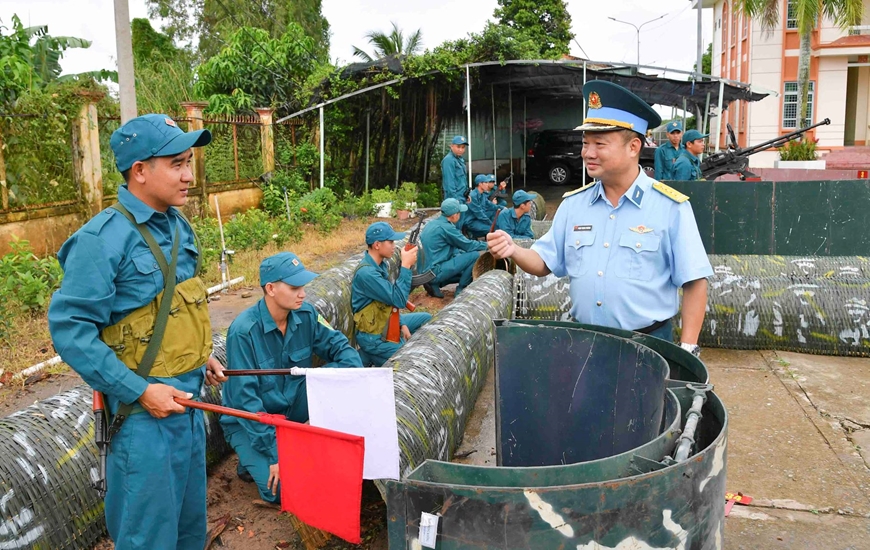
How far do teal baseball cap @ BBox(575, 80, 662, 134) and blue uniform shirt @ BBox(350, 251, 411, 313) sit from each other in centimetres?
278

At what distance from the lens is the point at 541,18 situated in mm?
36031

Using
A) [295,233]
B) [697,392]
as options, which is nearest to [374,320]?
[697,392]

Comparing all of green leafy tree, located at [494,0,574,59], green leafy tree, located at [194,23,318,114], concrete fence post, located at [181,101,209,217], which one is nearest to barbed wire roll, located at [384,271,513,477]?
Answer: concrete fence post, located at [181,101,209,217]

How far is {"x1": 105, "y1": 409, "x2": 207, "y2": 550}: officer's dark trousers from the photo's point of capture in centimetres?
237

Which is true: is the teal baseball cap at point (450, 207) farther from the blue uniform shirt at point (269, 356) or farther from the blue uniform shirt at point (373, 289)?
the blue uniform shirt at point (269, 356)

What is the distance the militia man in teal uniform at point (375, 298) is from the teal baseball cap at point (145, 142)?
306cm

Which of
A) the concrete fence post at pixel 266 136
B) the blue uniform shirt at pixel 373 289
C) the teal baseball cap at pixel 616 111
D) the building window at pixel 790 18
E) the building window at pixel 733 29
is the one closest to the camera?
the teal baseball cap at pixel 616 111

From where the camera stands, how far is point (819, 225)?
8.59m

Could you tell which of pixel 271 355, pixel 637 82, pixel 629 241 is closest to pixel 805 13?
pixel 637 82

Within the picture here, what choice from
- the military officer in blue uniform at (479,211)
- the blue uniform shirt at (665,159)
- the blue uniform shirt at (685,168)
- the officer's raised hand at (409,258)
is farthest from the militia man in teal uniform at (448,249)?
the blue uniform shirt at (665,159)

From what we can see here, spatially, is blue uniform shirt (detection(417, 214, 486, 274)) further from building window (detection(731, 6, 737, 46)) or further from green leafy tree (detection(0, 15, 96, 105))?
building window (detection(731, 6, 737, 46))

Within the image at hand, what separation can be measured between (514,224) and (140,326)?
722 cm

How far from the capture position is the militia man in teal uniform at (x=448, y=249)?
27.0 ft

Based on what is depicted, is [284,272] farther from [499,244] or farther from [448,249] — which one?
[448,249]
